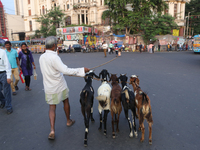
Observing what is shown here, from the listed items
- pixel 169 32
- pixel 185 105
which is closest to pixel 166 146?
pixel 185 105

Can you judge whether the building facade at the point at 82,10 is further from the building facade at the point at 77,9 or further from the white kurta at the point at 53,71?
the white kurta at the point at 53,71

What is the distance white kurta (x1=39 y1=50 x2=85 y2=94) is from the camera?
10.0 feet

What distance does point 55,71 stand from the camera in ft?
A: 10.4

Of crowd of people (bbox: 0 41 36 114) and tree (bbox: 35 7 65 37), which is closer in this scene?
crowd of people (bbox: 0 41 36 114)

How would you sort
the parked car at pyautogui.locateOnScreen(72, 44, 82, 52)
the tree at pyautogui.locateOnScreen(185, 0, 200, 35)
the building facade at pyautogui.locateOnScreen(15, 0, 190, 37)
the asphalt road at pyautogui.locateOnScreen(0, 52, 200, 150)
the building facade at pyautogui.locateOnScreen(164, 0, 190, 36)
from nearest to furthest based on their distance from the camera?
1. the asphalt road at pyautogui.locateOnScreen(0, 52, 200, 150)
2. the parked car at pyautogui.locateOnScreen(72, 44, 82, 52)
3. the building facade at pyautogui.locateOnScreen(164, 0, 190, 36)
4. the building facade at pyautogui.locateOnScreen(15, 0, 190, 37)
5. the tree at pyautogui.locateOnScreen(185, 0, 200, 35)

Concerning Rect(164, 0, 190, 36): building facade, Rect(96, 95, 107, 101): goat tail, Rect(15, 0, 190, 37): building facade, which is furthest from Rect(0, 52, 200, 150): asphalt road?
Rect(15, 0, 190, 37): building facade

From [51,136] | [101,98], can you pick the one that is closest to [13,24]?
[51,136]

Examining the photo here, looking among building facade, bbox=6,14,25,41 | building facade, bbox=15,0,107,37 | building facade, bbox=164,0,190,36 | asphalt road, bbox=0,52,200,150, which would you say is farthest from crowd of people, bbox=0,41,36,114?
building facade, bbox=6,14,25,41

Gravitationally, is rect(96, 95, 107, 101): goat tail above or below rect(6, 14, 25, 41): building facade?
below

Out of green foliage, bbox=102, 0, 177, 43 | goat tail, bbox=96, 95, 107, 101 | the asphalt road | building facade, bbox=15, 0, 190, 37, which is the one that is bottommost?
the asphalt road

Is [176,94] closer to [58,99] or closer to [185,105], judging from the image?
[185,105]

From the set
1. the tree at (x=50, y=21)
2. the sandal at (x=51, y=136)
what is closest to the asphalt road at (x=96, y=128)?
the sandal at (x=51, y=136)

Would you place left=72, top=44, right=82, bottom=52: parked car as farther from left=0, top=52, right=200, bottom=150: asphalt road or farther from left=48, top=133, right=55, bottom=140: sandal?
left=48, top=133, right=55, bottom=140: sandal

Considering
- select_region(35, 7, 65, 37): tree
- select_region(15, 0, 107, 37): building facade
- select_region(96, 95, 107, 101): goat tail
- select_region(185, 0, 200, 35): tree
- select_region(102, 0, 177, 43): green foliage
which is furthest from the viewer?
select_region(15, 0, 107, 37): building facade
